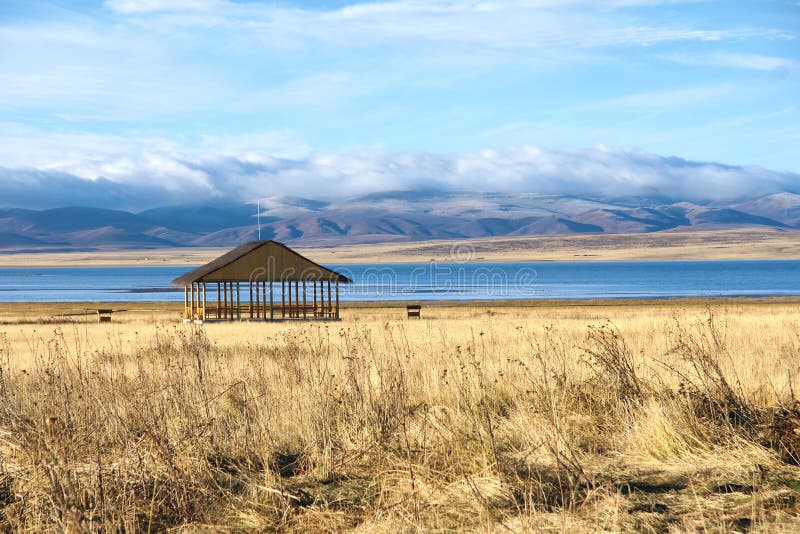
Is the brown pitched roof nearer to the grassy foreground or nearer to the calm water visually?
the grassy foreground

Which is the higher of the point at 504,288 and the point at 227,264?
the point at 227,264

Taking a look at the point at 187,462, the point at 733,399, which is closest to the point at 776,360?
the point at 733,399

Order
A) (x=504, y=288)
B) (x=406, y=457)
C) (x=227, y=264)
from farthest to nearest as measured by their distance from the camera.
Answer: (x=504, y=288), (x=227, y=264), (x=406, y=457)

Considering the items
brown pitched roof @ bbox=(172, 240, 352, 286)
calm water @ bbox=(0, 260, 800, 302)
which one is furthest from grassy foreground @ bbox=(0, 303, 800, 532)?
calm water @ bbox=(0, 260, 800, 302)

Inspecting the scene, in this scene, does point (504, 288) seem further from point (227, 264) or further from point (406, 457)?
point (406, 457)

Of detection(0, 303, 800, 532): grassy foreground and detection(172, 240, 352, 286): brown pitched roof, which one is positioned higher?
detection(172, 240, 352, 286): brown pitched roof

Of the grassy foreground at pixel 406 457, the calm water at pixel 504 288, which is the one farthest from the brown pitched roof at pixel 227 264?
the calm water at pixel 504 288

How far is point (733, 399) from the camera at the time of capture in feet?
27.1

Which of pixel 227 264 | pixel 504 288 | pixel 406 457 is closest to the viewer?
pixel 406 457

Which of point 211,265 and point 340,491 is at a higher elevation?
point 211,265

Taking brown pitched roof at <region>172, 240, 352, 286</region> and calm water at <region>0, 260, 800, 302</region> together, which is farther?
calm water at <region>0, 260, 800, 302</region>

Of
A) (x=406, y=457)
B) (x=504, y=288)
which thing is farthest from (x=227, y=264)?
(x=504, y=288)

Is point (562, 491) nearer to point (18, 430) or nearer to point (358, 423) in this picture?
point (358, 423)

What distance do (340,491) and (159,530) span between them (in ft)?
4.48
